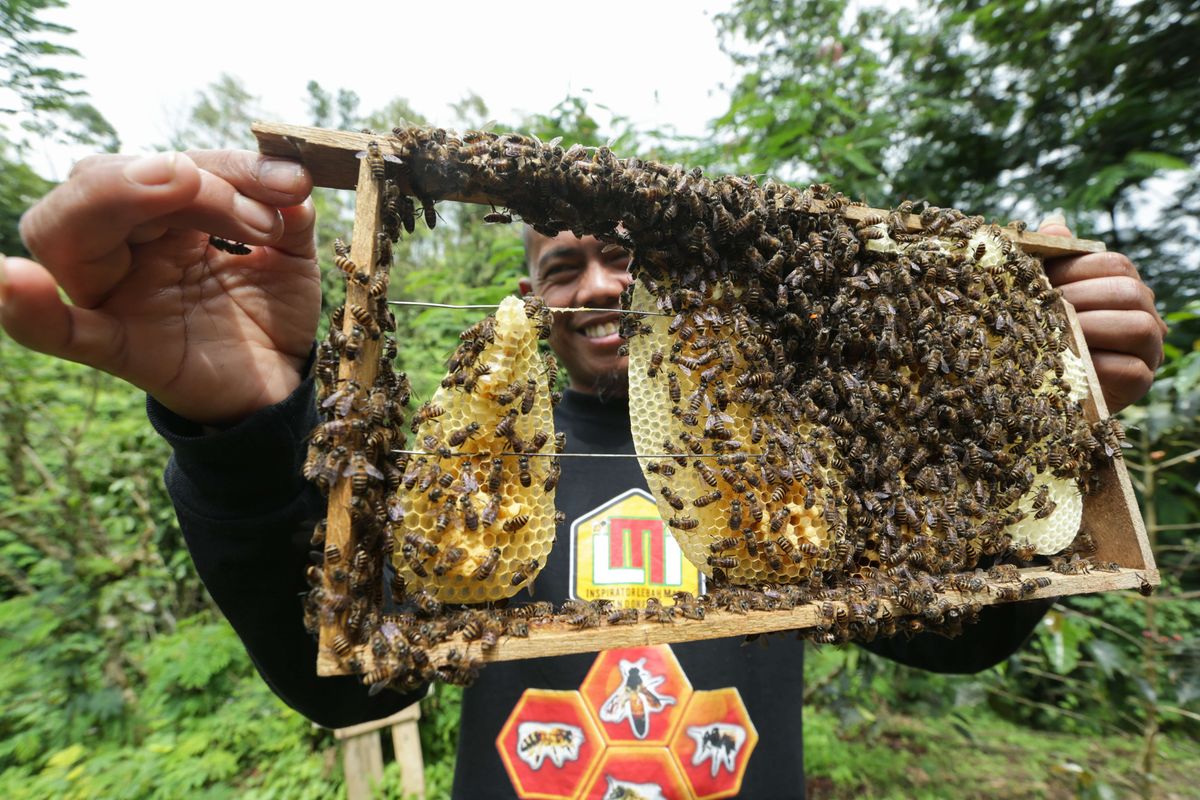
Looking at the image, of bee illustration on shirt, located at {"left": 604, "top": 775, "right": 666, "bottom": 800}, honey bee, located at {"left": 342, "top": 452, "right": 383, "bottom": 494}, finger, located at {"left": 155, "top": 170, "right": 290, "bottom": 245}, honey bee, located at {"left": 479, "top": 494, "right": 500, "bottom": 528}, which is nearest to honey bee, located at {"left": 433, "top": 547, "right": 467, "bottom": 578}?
honey bee, located at {"left": 479, "top": 494, "right": 500, "bottom": 528}

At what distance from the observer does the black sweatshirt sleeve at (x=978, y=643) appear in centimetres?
281

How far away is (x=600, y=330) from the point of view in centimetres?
398

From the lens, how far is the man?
1.45 metres

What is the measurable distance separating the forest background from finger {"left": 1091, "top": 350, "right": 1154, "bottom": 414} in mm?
1831

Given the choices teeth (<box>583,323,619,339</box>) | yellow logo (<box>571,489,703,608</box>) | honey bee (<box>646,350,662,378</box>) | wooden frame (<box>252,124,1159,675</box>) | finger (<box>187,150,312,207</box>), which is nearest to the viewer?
wooden frame (<box>252,124,1159,675</box>)

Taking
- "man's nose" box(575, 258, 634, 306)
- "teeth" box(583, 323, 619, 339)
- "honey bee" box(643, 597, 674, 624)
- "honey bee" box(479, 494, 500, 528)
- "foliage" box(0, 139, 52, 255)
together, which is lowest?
"honey bee" box(643, 597, 674, 624)

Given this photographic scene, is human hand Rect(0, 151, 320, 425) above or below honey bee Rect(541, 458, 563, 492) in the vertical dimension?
above

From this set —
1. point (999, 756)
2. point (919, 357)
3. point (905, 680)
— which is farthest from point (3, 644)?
point (999, 756)

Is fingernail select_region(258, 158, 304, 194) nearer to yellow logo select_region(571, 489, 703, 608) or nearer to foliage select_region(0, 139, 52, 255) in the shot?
yellow logo select_region(571, 489, 703, 608)

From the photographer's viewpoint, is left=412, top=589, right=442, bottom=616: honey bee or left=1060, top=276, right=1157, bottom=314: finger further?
left=1060, top=276, right=1157, bottom=314: finger

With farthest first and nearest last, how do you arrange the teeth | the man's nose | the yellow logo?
the teeth, the man's nose, the yellow logo

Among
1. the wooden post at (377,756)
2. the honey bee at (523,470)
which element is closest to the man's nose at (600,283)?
the honey bee at (523,470)

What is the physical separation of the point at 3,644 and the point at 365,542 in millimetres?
5912

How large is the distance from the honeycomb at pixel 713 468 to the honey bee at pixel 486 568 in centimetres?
64
